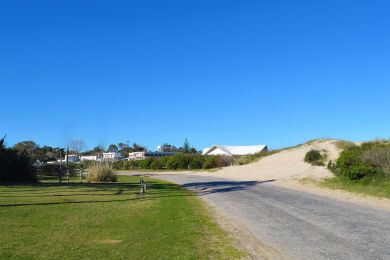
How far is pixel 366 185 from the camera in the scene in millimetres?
23812

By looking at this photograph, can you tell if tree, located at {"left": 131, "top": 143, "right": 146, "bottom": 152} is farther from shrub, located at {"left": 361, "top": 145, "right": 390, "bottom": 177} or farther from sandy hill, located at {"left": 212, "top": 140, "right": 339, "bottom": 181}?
shrub, located at {"left": 361, "top": 145, "right": 390, "bottom": 177}

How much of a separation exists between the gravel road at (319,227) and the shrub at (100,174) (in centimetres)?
1915

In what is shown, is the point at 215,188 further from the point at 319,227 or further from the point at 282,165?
the point at 282,165

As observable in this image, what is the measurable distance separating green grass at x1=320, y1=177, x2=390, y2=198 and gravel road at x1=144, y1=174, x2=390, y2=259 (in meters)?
3.33

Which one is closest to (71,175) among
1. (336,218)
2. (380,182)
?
(380,182)

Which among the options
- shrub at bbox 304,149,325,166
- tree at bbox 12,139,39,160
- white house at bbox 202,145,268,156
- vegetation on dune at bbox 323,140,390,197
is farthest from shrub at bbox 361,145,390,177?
white house at bbox 202,145,268,156

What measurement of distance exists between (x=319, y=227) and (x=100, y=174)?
26186mm

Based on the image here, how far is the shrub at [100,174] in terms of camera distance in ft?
116

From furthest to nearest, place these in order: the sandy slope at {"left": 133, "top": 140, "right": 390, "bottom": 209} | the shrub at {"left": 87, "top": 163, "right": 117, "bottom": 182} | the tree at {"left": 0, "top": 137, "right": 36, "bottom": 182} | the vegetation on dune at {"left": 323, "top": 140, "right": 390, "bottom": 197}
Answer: the sandy slope at {"left": 133, "top": 140, "right": 390, "bottom": 209} < the shrub at {"left": 87, "top": 163, "right": 117, "bottom": 182} < the tree at {"left": 0, "top": 137, "right": 36, "bottom": 182} < the vegetation on dune at {"left": 323, "top": 140, "right": 390, "bottom": 197}

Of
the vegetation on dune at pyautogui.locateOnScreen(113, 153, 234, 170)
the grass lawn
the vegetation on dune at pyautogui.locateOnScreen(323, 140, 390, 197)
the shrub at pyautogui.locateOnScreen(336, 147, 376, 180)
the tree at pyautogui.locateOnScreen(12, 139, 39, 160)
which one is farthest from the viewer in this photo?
the vegetation on dune at pyautogui.locateOnScreen(113, 153, 234, 170)

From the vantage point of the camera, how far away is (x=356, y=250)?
8531 millimetres

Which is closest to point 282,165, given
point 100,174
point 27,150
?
point 100,174

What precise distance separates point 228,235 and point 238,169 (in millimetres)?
44512

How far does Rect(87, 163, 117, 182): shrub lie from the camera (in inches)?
1398
